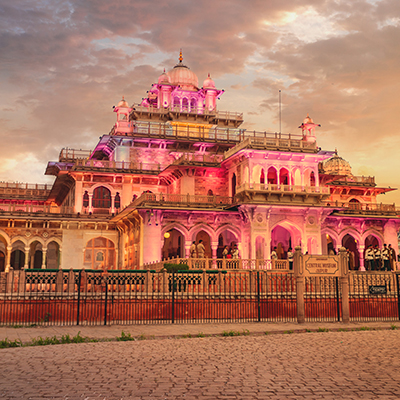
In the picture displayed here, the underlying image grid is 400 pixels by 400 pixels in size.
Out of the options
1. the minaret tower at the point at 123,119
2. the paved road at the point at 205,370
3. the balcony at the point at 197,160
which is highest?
the minaret tower at the point at 123,119

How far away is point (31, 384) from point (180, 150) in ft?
131

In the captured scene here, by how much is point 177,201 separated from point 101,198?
10.6 meters

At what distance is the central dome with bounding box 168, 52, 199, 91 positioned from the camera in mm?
53312

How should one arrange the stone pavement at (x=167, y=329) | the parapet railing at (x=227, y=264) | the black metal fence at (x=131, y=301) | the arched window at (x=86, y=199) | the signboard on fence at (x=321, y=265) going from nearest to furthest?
the stone pavement at (x=167, y=329) < the signboard on fence at (x=321, y=265) < the black metal fence at (x=131, y=301) < the parapet railing at (x=227, y=264) < the arched window at (x=86, y=199)

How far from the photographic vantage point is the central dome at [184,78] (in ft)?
175

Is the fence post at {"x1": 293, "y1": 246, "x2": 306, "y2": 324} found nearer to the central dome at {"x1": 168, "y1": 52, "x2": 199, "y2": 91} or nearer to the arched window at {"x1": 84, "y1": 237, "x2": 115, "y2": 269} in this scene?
the arched window at {"x1": 84, "y1": 237, "x2": 115, "y2": 269}

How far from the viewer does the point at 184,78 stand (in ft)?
176

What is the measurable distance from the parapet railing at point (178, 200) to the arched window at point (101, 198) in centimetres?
758

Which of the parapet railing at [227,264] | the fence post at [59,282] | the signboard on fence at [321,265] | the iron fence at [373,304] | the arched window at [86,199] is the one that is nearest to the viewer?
the signboard on fence at [321,265]

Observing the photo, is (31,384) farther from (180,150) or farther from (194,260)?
(180,150)

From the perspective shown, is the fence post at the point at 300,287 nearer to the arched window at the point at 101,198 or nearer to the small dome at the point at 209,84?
the arched window at the point at 101,198

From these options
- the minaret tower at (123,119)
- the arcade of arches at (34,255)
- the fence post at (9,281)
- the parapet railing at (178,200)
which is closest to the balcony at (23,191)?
the arcade of arches at (34,255)

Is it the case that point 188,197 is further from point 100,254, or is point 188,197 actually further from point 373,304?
point 373,304

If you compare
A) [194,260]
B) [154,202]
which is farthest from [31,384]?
[154,202]
